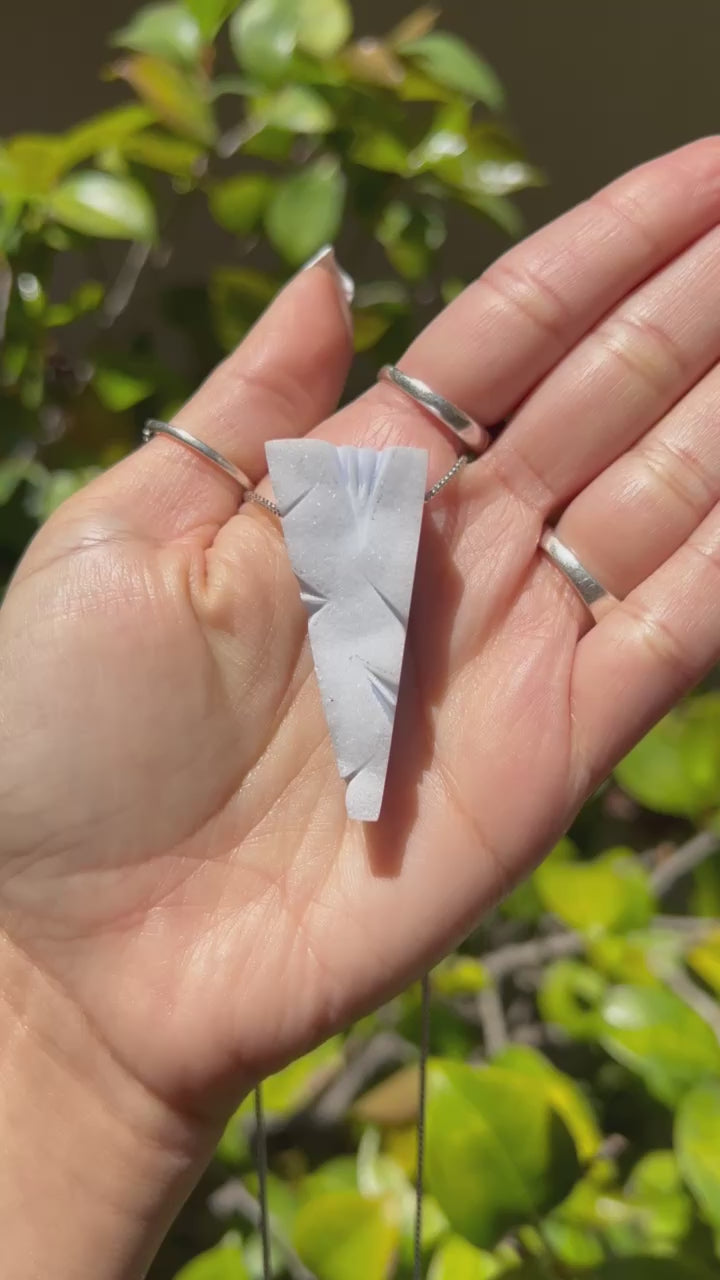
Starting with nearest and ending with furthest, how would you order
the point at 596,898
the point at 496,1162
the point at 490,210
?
the point at 496,1162
the point at 596,898
the point at 490,210

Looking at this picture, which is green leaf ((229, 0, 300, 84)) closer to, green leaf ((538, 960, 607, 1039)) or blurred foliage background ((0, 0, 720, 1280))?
blurred foliage background ((0, 0, 720, 1280))

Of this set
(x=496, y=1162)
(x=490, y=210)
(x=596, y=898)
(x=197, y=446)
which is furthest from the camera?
(x=490, y=210)

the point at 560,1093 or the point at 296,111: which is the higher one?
the point at 296,111

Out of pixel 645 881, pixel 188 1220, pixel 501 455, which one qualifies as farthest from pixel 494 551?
pixel 188 1220

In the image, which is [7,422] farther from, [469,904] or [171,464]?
[469,904]

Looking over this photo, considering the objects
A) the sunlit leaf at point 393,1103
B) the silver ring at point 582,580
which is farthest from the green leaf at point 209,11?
the sunlit leaf at point 393,1103

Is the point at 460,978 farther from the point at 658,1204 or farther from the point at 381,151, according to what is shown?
the point at 381,151

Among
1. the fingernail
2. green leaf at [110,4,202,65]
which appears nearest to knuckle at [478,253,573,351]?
the fingernail

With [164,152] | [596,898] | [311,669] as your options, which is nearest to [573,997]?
[596,898]
